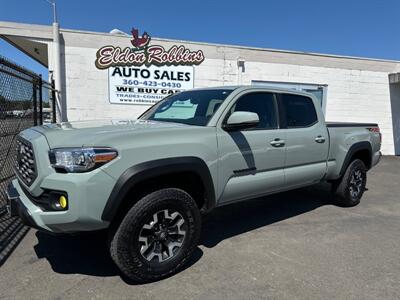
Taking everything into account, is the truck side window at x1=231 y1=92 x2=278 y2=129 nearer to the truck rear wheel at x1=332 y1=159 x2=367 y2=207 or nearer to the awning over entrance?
the truck rear wheel at x1=332 y1=159 x2=367 y2=207

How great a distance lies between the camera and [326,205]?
5.91 m

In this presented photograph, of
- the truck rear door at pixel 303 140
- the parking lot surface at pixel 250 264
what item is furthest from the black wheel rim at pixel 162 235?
the truck rear door at pixel 303 140

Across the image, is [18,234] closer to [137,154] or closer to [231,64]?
A: [137,154]

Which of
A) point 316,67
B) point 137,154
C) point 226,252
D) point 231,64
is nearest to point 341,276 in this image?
point 226,252

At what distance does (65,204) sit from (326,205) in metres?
4.74

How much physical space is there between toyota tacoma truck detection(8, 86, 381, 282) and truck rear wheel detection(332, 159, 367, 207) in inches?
51.0

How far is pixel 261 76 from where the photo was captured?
1173 cm

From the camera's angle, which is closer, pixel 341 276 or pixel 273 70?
pixel 341 276

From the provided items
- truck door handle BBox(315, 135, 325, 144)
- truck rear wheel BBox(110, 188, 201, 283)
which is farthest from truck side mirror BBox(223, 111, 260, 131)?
truck door handle BBox(315, 135, 325, 144)

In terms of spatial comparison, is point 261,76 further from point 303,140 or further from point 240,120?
point 240,120

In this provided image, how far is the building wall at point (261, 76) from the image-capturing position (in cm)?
979

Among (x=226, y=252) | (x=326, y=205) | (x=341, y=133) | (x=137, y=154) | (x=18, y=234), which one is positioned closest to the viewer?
(x=137, y=154)

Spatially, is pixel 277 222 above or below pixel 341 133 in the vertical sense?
below

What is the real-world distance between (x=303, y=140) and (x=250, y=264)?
6.32ft
